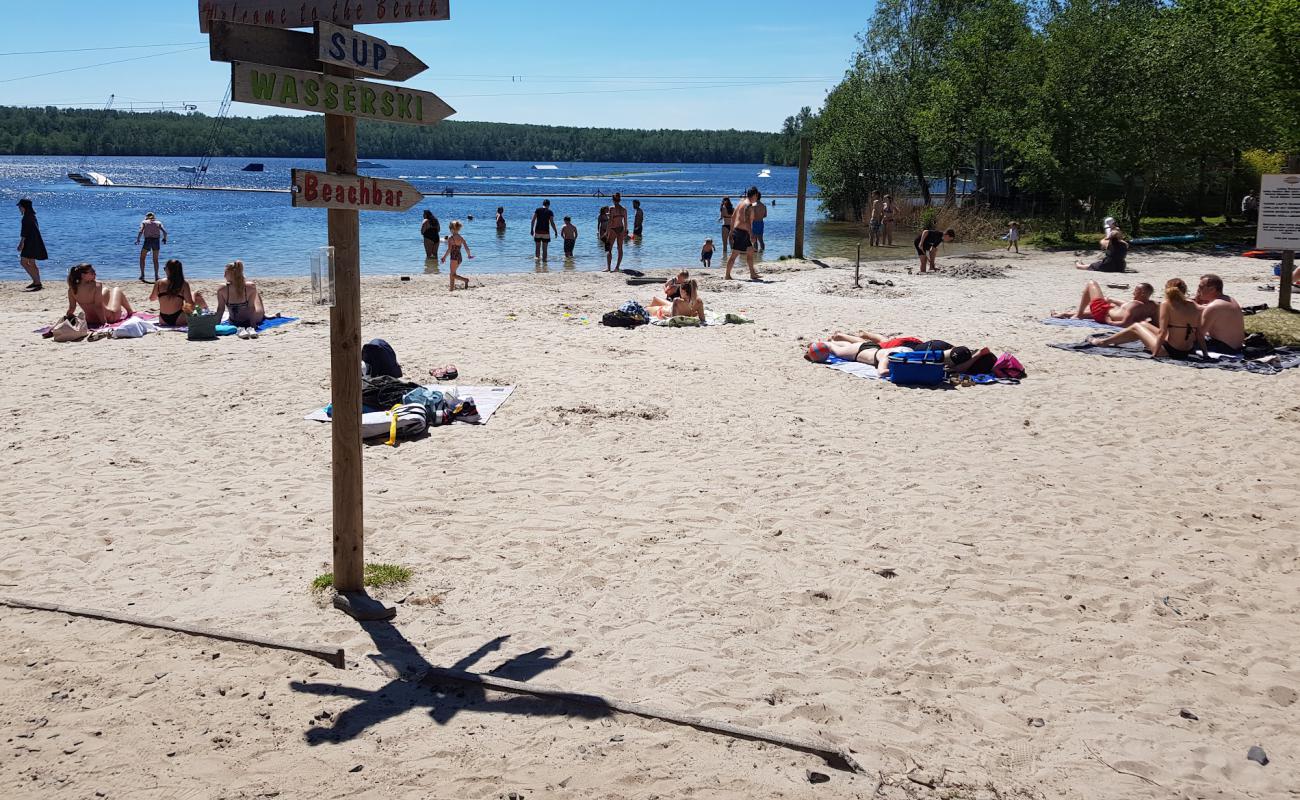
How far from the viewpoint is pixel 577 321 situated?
43.1ft

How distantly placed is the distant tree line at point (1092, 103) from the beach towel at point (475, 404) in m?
21.3

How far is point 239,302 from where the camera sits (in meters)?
12.4

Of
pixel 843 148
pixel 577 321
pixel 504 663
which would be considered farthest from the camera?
pixel 843 148

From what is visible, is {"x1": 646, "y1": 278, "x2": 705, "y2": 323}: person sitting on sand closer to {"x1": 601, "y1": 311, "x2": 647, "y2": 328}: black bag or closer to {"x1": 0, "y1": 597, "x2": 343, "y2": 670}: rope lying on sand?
{"x1": 601, "y1": 311, "x2": 647, "y2": 328}: black bag

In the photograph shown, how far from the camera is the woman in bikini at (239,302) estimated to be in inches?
487

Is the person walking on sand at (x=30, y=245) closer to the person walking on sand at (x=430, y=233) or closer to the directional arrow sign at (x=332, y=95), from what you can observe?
the person walking on sand at (x=430, y=233)

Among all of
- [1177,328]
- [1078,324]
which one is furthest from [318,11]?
[1078,324]

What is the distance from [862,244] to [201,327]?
22.8 metres

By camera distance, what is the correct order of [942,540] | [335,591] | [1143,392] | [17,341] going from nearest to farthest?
1. [335,591]
2. [942,540]
3. [1143,392]
4. [17,341]

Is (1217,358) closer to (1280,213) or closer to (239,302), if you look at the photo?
(1280,213)

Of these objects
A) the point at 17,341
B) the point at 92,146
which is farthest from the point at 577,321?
the point at 92,146

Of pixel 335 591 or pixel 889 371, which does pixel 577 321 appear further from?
pixel 335 591

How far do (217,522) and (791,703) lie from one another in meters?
3.62

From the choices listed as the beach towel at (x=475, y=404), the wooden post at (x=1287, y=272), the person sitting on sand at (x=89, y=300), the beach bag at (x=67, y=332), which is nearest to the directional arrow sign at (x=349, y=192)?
the beach towel at (x=475, y=404)
